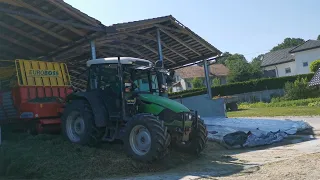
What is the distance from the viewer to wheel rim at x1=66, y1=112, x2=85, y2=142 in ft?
34.9

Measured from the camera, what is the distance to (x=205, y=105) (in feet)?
67.8

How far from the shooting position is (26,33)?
602 inches

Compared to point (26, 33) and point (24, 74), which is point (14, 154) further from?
point (26, 33)

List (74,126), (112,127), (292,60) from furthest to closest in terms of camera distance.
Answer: (292,60) → (74,126) → (112,127)

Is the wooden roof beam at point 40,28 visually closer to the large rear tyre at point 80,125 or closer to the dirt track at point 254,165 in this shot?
the large rear tyre at point 80,125

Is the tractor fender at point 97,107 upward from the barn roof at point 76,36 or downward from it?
downward

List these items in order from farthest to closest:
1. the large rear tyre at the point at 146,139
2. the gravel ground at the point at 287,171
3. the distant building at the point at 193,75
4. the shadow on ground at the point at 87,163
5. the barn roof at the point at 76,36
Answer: the distant building at the point at 193,75 < the barn roof at the point at 76,36 < the large rear tyre at the point at 146,139 < the shadow on ground at the point at 87,163 < the gravel ground at the point at 287,171

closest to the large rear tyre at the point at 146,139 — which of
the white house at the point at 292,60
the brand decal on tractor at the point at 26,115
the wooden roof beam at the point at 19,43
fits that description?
the brand decal on tractor at the point at 26,115

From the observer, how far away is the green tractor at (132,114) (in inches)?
345

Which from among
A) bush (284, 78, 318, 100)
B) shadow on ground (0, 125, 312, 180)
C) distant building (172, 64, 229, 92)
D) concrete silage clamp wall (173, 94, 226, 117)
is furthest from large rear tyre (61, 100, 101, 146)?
distant building (172, 64, 229, 92)

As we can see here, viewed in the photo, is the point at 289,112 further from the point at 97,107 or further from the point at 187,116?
the point at 97,107

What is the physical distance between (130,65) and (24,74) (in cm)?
446

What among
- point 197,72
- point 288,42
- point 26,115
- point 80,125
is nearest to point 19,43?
point 26,115

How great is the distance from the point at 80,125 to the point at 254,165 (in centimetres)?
484
